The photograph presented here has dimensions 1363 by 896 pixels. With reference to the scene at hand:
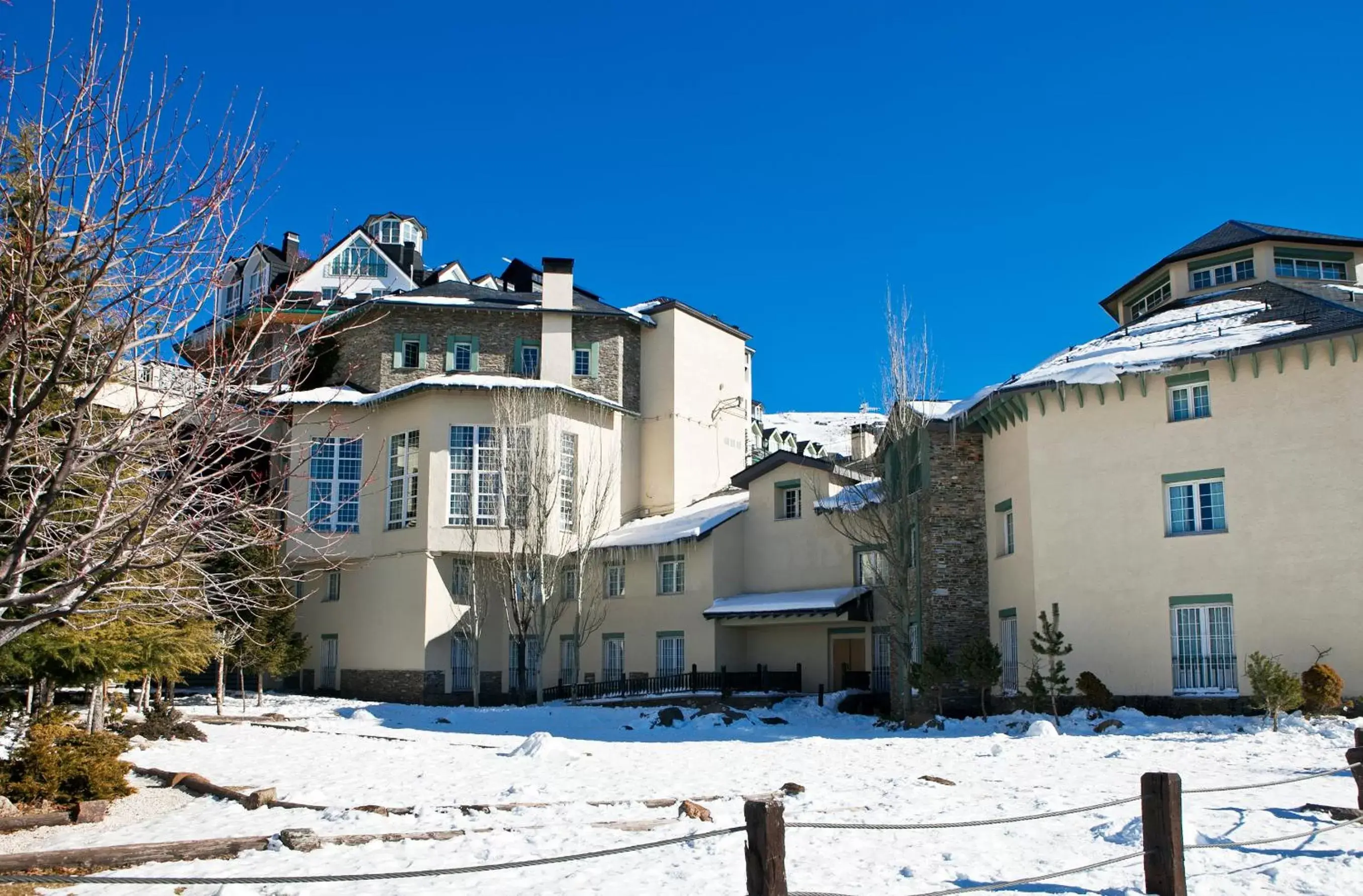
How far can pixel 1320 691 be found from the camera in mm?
20938

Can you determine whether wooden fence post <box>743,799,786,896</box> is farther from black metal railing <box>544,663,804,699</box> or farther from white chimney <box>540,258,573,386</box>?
white chimney <box>540,258,573,386</box>

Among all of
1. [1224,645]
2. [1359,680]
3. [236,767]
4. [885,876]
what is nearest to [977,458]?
[1224,645]

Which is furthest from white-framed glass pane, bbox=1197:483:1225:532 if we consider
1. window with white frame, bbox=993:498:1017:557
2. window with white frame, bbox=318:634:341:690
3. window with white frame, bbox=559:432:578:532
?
window with white frame, bbox=318:634:341:690

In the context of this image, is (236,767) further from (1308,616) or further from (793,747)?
(1308,616)

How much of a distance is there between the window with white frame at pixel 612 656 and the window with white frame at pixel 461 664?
14.6 feet

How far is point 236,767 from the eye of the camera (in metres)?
17.4

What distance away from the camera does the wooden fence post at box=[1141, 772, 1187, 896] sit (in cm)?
840

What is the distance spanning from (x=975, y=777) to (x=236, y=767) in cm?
1058

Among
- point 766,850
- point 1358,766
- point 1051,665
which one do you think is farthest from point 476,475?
point 766,850

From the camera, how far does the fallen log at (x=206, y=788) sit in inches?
536

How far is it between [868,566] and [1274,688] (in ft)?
49.4

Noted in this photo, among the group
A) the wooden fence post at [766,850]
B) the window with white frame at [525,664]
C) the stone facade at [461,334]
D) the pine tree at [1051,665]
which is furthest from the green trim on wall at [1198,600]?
the stone facade at [461,334]

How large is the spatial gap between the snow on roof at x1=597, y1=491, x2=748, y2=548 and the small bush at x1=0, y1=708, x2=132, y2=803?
78.1 feet

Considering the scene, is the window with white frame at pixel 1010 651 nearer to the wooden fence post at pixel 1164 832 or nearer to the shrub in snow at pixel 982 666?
the shrub in snow at pixel 982 666
